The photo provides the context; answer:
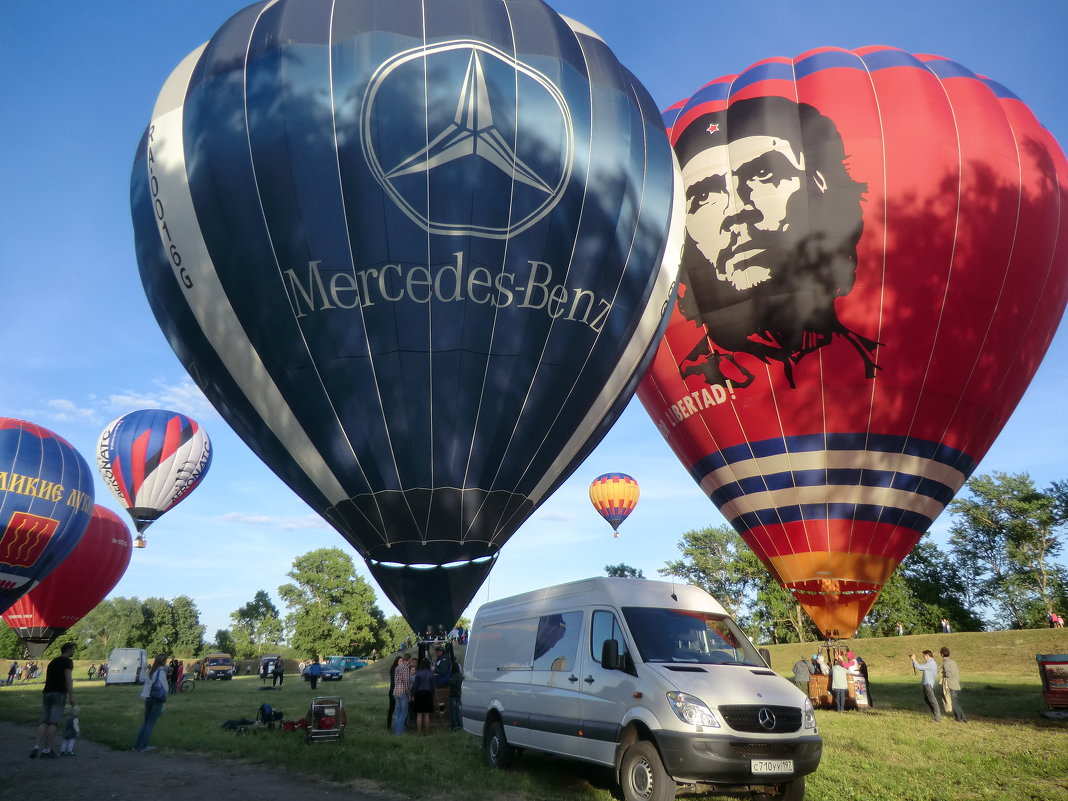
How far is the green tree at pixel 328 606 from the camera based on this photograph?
240 ft

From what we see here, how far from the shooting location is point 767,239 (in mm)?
17391

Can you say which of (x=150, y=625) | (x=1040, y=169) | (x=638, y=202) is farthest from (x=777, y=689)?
(x=150, y=625)

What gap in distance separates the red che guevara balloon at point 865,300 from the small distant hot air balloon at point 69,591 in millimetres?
35782

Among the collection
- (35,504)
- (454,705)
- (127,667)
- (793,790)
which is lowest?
(793,790)

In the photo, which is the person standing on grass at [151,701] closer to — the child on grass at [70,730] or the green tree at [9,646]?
the child on grass at [70,730]

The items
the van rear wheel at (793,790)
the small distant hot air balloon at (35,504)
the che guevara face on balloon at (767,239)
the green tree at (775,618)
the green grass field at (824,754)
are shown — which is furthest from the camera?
the green tree at (775,618)

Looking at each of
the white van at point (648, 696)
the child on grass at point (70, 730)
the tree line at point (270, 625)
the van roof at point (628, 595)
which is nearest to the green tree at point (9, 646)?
the tree line at point (270, 625)

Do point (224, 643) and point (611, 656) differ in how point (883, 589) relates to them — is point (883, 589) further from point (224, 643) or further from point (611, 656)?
point (224, 643)

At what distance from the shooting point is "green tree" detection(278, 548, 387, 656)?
240ft

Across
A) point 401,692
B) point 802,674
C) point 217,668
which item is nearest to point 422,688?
point 401,692

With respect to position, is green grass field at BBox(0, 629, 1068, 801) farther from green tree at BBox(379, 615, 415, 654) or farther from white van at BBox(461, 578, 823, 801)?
green tree at BBox(379, 615, 415, 654)

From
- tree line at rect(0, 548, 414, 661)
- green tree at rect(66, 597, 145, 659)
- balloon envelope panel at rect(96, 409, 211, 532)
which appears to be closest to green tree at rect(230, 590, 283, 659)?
tree line at rect(0, 548, 414, 661)

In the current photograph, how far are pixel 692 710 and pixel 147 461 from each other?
118 feet

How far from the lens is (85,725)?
48.7ft
